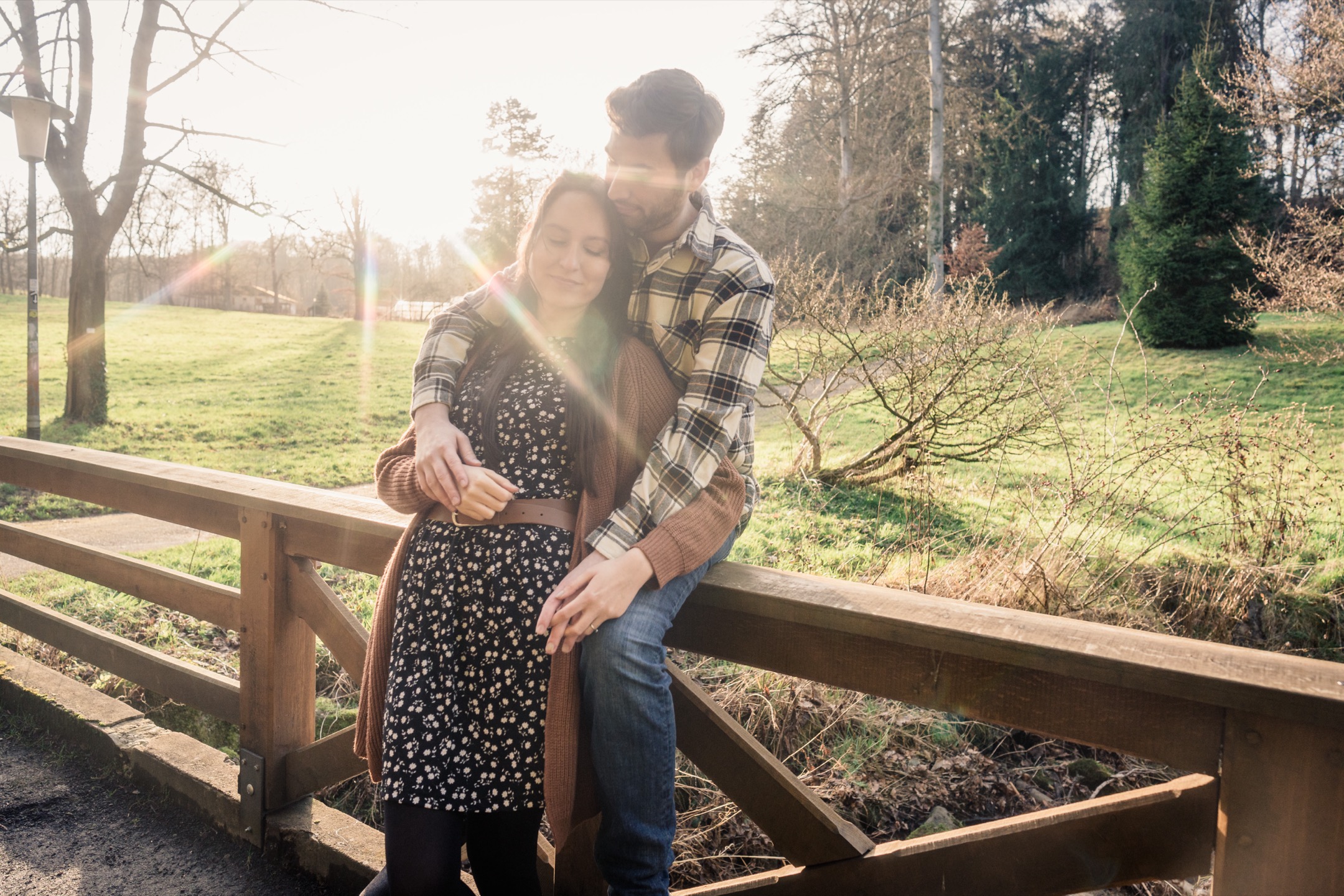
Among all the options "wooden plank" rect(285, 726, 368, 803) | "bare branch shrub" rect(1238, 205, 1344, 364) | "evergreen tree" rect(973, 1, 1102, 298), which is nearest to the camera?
"wooden plank" rect(285, 726, 368, 803)

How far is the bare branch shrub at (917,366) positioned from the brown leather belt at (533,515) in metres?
4.30

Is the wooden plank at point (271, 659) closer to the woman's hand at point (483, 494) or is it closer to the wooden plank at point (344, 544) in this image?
the wooden plank at point (344, 544)

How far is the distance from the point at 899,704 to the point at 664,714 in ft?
8.49

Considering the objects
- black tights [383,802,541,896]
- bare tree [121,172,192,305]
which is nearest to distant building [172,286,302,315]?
bare tree [121,172,192,305]

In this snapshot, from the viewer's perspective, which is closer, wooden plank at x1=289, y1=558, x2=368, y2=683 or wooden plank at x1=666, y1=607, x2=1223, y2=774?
wooden plank at x1=666, y1=607, x2=1223, y2=774

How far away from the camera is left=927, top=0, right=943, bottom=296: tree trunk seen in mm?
17781

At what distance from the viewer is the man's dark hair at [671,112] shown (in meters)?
1.66

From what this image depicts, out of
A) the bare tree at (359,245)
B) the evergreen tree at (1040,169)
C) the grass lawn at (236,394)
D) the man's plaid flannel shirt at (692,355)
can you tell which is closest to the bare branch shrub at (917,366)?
the man's plaid flannel shirt at (692,355)

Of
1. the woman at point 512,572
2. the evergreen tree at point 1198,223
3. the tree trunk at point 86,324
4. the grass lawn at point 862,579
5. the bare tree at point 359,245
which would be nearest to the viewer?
the woman at point 512,572

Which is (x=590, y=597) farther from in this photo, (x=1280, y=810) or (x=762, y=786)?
(x=1280, y=810)

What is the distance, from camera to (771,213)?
20.5 metres

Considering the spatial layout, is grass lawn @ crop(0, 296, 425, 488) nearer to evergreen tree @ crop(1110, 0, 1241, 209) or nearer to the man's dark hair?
the man's dark hair

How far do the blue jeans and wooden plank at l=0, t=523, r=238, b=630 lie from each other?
1463 mm

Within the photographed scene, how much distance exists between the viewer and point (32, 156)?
340 inches
